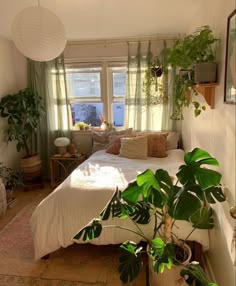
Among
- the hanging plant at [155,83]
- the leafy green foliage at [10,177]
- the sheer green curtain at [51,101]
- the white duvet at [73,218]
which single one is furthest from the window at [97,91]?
the white duvet at [73,218]

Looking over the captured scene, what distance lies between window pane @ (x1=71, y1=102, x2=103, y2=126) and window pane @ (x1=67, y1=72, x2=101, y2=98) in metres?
0.17

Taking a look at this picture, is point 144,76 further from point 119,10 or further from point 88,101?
point 119,10

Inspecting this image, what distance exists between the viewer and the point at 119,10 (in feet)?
8.41

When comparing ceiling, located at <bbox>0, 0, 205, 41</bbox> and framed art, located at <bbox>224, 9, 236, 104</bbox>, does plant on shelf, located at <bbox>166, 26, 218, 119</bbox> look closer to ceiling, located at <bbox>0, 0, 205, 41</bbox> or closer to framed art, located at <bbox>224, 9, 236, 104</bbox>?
framed art, located at <bbox>224, 9, 236, 104</bbox>

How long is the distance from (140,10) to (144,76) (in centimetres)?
133

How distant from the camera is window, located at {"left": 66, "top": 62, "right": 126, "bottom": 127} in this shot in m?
4.09

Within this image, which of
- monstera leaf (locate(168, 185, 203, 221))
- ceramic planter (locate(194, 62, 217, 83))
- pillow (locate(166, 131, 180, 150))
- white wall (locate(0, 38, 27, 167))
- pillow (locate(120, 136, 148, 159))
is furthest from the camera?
white wall (locate(0, 38, 27, 167))

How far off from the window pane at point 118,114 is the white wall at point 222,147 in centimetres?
218

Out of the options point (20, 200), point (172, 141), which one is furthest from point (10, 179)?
point (172, 141)

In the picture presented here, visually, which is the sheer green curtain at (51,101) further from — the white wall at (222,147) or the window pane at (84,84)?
the white wall at (222,147)

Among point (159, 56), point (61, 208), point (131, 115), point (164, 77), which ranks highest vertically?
point (159, 56)

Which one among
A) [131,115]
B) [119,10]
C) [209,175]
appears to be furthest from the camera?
[131,115]

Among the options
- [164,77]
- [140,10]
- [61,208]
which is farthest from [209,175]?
[164,77]

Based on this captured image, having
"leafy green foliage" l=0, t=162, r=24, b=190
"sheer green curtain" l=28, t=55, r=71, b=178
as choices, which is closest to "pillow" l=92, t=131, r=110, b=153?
"sheer green curtain" l=28, t=55, r=71, b=178
